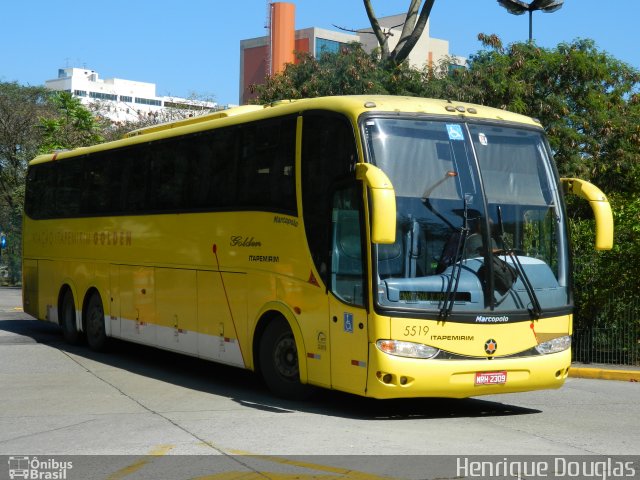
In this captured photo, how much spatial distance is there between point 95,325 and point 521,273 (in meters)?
9.39

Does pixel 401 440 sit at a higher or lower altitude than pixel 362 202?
lower

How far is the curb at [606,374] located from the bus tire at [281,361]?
6.01 metres

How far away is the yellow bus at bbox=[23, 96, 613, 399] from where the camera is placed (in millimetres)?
10133

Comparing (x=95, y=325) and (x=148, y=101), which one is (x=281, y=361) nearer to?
(x=95, y=325)

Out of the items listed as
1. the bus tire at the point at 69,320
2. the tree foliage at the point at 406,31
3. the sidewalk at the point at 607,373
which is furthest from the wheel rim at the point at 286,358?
the tree foliage at the point at 406,31

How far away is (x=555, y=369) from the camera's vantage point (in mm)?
10891

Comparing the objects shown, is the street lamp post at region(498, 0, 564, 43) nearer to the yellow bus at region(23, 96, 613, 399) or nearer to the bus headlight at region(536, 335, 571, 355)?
the yellow bus at region(23, 96, 613, 399)

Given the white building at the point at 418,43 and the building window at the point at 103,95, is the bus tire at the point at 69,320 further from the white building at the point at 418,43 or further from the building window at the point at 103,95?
the building window at the point at 103,95

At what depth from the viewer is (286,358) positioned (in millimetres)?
11805

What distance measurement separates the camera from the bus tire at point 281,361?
38.1 feet

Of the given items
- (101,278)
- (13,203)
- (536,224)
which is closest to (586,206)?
(101,278)

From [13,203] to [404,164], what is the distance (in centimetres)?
4596

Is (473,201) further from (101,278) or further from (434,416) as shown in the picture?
(101,278)
